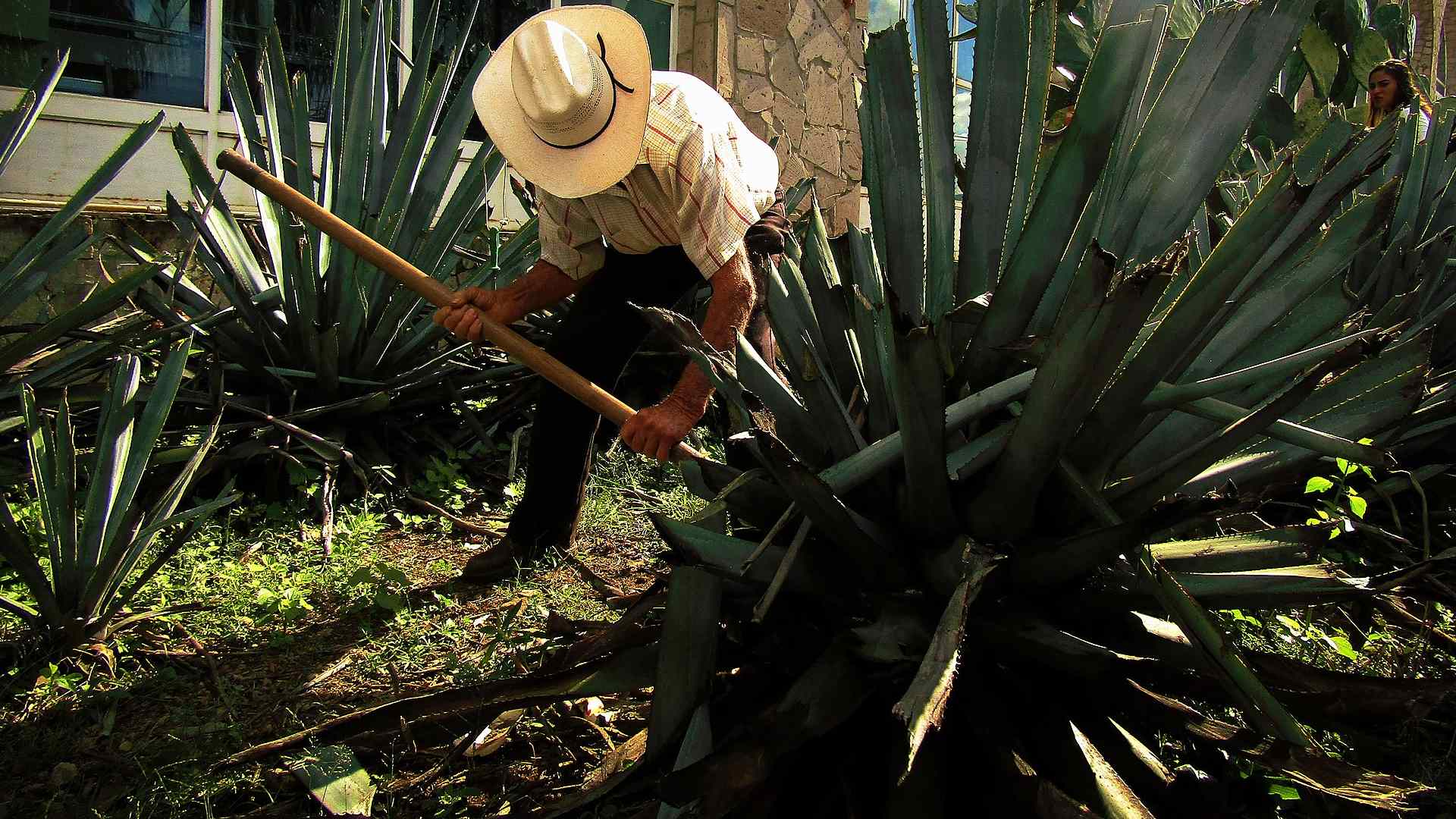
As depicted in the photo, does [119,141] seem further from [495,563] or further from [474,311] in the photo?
[495,563]

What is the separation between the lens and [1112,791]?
1.49 m

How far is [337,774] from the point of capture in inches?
79.3

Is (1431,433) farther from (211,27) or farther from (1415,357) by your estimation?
(211,27)

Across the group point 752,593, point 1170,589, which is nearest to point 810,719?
point 752,593

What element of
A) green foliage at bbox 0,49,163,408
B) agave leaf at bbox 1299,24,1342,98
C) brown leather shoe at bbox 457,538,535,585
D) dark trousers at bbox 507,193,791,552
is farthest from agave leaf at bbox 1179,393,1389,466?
agave leaf at bbox 1299,24,1342,98

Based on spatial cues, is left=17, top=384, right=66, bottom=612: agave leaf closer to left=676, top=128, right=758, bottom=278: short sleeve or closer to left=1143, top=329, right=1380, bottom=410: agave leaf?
left=676, top=128, right=758, bottom=278: short sleeve

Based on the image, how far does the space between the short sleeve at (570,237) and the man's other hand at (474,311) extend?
23 centimetres

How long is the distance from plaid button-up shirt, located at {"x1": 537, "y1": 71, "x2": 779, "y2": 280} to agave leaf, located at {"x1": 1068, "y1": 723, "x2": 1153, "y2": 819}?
159 cm

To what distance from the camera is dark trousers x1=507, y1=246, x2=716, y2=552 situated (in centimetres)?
323

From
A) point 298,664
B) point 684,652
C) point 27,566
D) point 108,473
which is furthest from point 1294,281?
point 27,566

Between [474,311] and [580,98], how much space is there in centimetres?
71

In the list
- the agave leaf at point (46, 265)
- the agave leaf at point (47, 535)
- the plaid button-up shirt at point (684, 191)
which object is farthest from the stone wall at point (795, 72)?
the agave leaf at point (47, 535)

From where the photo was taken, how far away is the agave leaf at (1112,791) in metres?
1.46

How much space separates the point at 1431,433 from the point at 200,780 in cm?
346
